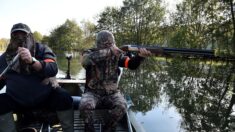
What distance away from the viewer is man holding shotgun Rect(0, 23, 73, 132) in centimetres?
395

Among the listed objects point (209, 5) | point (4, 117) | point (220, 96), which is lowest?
point (220, 96)

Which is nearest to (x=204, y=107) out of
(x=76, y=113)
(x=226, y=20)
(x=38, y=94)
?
(x=76, y=113)

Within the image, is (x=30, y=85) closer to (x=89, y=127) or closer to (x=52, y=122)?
(x=52, y=122)

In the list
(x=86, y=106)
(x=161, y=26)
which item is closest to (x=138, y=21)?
(x=161, y=26)

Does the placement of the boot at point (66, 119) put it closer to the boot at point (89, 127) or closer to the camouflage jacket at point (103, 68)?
the boot at point (89, 127)

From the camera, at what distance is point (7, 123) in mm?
3924

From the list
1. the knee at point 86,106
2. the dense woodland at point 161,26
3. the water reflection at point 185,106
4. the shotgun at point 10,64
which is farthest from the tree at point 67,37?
the shotgun at point 10,64

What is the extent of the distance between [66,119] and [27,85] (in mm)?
554

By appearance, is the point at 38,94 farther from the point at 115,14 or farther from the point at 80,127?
the point at 115,14

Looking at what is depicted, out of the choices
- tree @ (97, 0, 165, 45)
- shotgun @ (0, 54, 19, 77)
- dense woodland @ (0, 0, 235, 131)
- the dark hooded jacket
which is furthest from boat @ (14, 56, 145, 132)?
tree @ (97, 0, 165, 45)

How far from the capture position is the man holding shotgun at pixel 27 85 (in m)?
3.95

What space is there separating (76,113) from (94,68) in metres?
0.93

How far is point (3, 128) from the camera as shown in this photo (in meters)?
3.92

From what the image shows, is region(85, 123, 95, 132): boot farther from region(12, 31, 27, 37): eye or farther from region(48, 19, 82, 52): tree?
region(48, 19, 82, 52): tree
